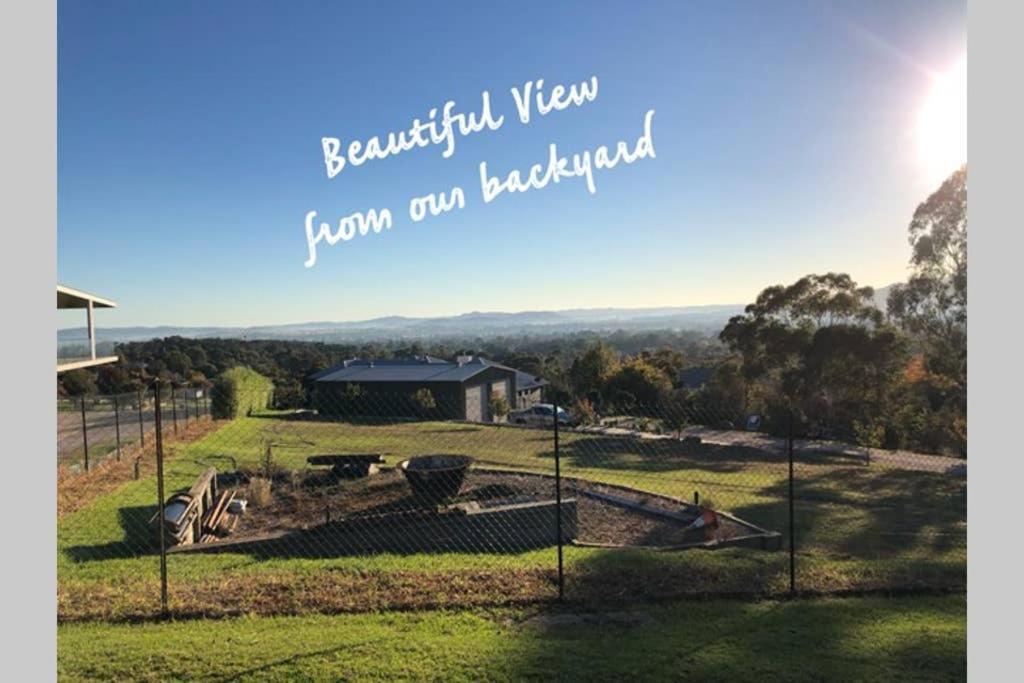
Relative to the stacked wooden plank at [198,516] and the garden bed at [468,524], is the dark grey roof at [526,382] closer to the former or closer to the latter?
the garden bed at [468,524]

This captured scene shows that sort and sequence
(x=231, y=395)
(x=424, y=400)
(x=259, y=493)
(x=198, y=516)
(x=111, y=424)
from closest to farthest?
(x=198, y=516), (x=259, y=493), (x=111, y=424), (x=231, y=395), (x=424, y=400)

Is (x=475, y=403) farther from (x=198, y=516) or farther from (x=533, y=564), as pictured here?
(x=533, y=564)

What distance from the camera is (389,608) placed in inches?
181

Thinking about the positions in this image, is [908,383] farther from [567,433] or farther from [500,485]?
[500,485]

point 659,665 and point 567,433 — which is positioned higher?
point 659,665

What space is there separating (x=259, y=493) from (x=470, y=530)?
3966 millimetres

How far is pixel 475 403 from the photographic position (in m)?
32.0

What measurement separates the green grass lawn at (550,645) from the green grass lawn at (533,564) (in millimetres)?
316

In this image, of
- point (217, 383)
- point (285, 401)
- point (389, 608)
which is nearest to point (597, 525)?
point (389, 608)

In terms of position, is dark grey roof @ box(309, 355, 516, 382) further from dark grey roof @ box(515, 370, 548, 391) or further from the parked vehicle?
the parked vehicle

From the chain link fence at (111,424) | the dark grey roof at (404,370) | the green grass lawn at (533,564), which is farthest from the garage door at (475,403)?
the green grass lawn at (533,564)

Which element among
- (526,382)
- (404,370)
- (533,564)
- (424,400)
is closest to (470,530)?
(533,564)

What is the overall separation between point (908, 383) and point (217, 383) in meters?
22.9

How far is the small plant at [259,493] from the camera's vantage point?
9.07 m
